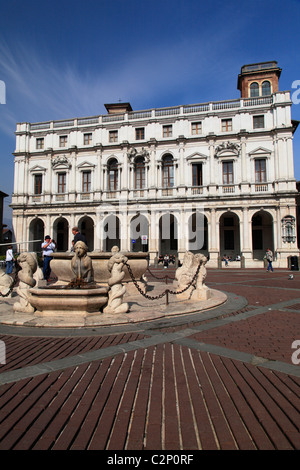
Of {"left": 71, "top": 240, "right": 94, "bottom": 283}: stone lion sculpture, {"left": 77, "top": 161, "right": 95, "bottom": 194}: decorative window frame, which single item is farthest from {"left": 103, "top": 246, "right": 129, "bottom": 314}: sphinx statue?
{"left": 77, "top": 161, "right": 95, "bottom": 194}: decorative window frame

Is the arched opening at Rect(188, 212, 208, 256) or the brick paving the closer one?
the brick paving

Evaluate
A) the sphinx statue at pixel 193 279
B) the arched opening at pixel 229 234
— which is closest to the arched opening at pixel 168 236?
the arched opening at pixel 229 234

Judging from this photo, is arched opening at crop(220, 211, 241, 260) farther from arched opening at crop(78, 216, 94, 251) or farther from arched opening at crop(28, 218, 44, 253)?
arched opening at crop(28, 218, 44, 253)

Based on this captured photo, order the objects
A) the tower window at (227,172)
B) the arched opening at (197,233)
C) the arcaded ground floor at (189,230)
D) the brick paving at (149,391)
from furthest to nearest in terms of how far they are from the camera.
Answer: the arched opening at (197,233)
the tower window at (227,172)
the arcaded ground floor at (189,230)
the brick paving at (149,391)

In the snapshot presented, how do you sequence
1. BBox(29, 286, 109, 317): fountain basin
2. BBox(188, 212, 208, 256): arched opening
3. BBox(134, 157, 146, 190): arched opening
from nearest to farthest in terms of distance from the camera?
BBox(29, 286, 109, 317): fountain basin → BBox(188, 212, 208, 256): arched opening → BBox(134, 157, 146, 190): arched opening

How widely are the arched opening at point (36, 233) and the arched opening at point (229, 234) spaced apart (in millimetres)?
21117

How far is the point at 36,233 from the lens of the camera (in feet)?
114

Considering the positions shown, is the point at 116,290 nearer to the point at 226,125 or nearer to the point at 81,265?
the point at 81,265

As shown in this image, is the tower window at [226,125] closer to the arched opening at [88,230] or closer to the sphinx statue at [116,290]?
the arched opening at [88,230]

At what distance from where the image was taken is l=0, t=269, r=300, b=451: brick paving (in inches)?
88.4

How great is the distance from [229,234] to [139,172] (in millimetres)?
12467

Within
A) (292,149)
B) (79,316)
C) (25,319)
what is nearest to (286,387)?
(79,316)

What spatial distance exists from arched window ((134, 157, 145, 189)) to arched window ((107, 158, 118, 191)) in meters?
2.39

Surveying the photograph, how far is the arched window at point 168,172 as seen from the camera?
31.0 metres
